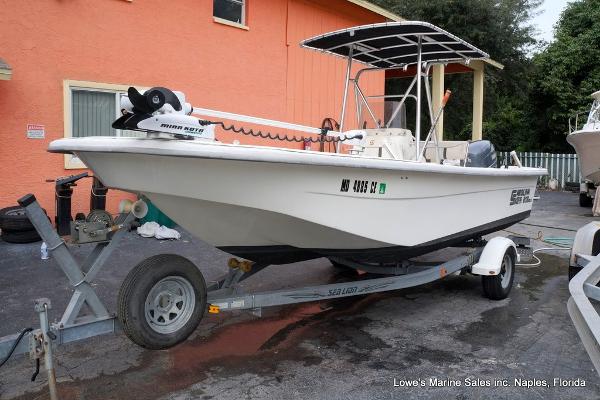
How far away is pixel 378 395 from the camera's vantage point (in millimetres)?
3186

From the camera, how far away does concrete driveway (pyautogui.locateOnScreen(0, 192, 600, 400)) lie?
3.26 metres

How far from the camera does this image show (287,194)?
3268 mm

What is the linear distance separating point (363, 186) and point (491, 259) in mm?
2203

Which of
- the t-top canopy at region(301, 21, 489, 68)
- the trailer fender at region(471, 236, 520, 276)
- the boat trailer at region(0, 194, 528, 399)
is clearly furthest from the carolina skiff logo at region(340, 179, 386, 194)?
the trailer fender at region(471, 236, 520, 276)

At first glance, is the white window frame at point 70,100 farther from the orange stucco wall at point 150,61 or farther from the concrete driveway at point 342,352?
the concrete driveway at point 342,352

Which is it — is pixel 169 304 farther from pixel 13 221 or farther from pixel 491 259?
pixel 13 221

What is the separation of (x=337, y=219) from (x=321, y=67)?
8954 millimetres

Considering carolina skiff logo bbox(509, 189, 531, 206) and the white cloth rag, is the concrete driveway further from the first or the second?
the white cloth rag

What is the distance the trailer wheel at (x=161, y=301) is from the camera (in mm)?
2881

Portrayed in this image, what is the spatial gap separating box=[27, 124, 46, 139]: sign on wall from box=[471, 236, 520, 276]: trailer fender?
631 cm

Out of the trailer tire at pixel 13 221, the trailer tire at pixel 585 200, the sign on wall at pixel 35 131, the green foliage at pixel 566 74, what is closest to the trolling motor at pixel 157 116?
the trailer tire at pixel 13 221

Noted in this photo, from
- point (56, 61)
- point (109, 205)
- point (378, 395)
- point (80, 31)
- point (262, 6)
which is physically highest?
point (262, 6)

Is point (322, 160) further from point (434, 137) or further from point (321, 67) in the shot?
point (321, 67)

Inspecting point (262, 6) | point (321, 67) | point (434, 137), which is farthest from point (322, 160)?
point (321, 67)
